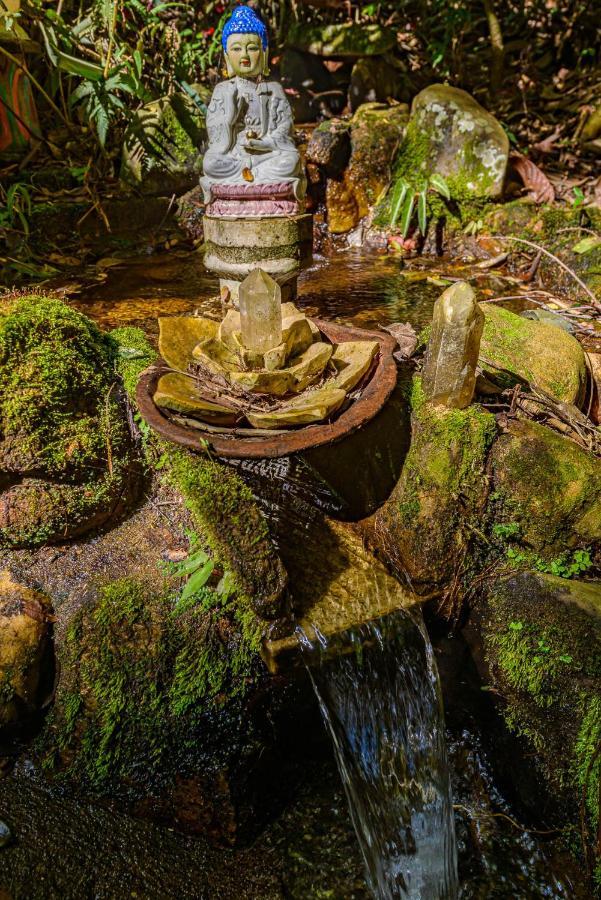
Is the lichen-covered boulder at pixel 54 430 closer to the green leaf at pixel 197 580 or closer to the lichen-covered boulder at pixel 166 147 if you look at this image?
the green leaf at pixel 197 580

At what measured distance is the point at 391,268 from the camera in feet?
15.9

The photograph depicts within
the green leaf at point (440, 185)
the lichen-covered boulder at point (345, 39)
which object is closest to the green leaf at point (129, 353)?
the green leaf at point (440, 185)

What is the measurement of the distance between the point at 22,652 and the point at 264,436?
1.23 meters

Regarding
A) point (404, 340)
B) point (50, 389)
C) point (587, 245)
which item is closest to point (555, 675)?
point (404, 340)

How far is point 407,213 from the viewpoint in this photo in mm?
5211

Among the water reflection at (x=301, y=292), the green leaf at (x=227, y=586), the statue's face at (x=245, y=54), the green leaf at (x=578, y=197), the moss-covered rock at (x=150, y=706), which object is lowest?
the moss-covered rock at (x=150, y=706)

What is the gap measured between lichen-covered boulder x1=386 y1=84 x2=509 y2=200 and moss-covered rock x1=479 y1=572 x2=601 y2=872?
4223mm

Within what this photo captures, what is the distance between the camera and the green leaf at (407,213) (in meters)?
5.20

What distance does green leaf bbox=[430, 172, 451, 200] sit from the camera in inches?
207

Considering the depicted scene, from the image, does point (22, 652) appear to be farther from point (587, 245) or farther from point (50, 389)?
point (587, 245)

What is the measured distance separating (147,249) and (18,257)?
3.47ft

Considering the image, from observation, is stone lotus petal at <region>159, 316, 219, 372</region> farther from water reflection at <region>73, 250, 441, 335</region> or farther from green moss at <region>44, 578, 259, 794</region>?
water reflection at <region>73, 250, 441, 335</region>

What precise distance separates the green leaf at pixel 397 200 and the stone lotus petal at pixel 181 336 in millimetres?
3535

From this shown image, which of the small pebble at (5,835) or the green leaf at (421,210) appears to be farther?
the green leaf at (421,210)
